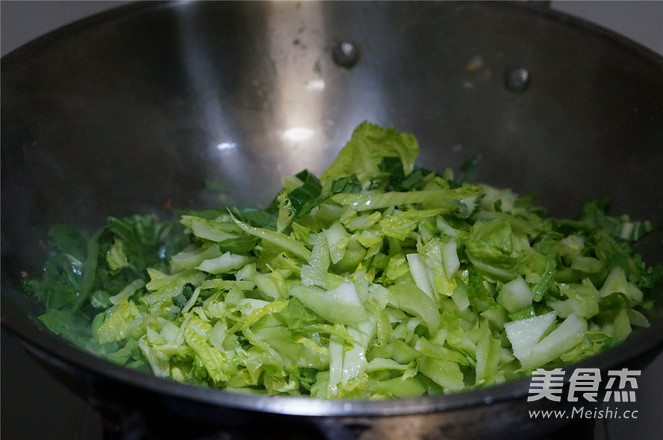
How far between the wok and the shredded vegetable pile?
91 millimetres

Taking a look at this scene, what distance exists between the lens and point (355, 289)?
0.94 metres

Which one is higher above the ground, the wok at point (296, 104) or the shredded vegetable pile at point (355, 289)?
the wok at point (296, 104)

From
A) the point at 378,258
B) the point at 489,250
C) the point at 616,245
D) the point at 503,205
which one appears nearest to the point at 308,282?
the point at 378,258

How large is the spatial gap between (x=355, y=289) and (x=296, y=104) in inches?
24.5

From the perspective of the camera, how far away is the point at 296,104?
1.42 metres

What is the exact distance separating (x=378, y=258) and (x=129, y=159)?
0.58 meters

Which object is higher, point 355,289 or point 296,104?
point 296,104

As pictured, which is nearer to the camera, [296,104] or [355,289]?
[355,289]

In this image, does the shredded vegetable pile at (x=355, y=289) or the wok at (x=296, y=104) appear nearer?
the shredded vegetable pile at (x=355, y=289)

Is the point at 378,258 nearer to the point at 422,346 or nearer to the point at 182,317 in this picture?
the point at 422,346

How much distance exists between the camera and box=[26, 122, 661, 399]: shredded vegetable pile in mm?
907

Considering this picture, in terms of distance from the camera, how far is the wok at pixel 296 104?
3.76ft

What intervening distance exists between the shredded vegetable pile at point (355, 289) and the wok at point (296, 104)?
0.09m

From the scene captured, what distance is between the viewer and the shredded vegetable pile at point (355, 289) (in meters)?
0.91
